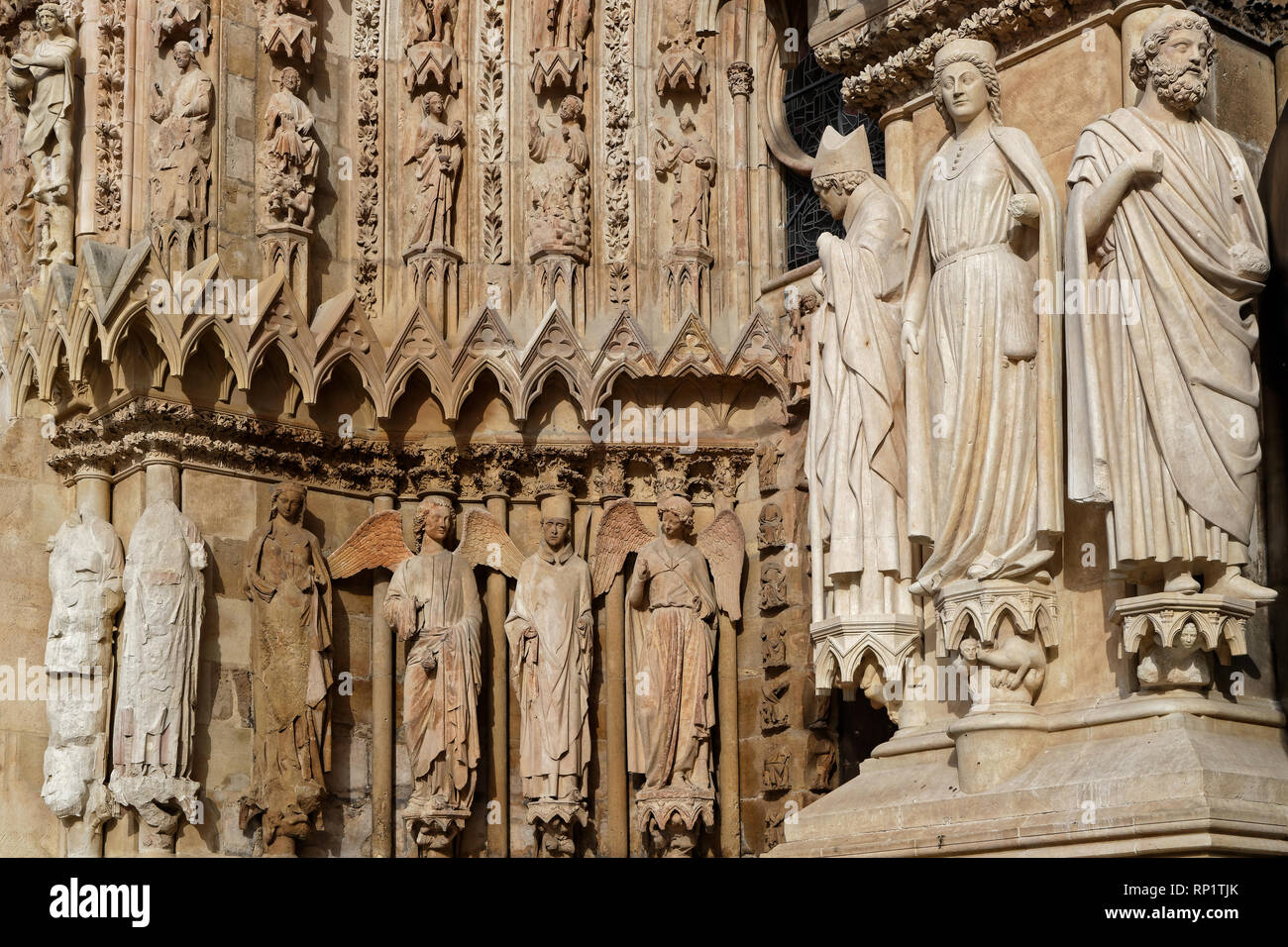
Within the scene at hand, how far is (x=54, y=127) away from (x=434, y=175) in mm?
2379

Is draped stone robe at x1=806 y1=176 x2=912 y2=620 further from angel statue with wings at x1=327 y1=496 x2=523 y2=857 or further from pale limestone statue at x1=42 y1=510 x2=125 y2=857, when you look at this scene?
pale limestone statue at x1=42 y1=510 x2=125 y2=857

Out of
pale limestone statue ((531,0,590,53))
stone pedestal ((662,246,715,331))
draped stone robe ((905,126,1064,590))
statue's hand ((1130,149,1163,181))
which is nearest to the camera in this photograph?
statue's hand ((1130,149,1163,181))

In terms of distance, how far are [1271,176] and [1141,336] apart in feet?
3.94

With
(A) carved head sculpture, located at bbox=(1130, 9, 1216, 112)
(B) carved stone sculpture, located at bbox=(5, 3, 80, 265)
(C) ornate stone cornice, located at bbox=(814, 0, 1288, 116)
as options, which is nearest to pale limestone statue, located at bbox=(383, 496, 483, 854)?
(B) carved stone sculpture, located at bbox=(5, 3, 80, 265)

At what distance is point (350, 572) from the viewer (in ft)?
44.9

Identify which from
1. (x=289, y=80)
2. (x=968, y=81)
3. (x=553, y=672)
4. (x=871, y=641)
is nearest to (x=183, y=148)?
(x=289, y=80)

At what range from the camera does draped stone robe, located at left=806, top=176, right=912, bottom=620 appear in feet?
35.1

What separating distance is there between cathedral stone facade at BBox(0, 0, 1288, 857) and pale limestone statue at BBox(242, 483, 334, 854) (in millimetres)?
26

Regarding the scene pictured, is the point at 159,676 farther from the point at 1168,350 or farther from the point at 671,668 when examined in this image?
the point at 1168,350

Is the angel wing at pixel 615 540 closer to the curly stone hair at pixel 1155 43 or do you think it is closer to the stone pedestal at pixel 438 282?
the stone pedestal at pixel 438 282

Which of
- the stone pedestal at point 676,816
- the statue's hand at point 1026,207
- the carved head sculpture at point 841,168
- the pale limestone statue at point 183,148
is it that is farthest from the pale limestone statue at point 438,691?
the statue's hand at point 1026,207

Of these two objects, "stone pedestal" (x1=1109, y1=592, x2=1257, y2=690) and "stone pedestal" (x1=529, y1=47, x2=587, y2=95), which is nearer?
"stone pedestal" (x1=1109, y1=592, x2=1257, y2=690)

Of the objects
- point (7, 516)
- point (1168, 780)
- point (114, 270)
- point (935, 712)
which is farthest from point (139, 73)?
point (1168, 780)

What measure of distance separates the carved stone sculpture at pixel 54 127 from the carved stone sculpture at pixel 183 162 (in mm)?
813
